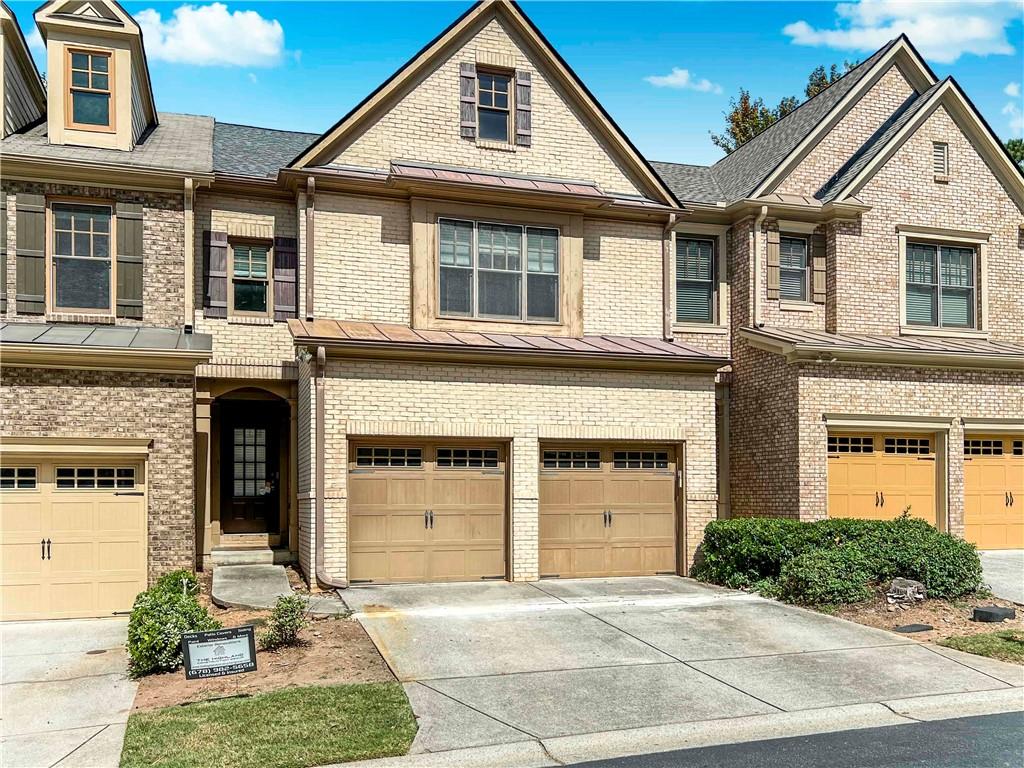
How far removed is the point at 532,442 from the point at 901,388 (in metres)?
7.57

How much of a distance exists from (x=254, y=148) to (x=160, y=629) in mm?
11759

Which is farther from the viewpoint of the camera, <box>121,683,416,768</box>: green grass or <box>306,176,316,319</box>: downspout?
<box>306,176,316,319</box>: downspout

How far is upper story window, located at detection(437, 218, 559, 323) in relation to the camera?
17500 millimetres

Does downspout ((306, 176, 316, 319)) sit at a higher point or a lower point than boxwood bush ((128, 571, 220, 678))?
higher

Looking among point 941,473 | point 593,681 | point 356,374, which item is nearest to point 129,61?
point 356,374

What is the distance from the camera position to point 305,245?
16750mm

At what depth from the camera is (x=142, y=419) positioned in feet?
47.6

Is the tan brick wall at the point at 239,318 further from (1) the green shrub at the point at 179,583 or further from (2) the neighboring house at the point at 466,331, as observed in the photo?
(1) the green shrub at the point at 179,583

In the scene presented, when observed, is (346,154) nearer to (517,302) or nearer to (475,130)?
(475,130)

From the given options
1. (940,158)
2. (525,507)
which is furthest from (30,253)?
(940,158)

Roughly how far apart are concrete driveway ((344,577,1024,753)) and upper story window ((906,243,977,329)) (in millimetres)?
9031

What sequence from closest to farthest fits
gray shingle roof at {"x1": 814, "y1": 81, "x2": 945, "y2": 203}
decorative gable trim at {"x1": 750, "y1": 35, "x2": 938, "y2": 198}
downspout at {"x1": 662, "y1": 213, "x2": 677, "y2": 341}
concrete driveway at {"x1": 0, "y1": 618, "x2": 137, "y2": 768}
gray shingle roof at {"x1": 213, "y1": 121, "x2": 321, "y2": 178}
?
concrete driveway at {"x1": 0, "y1": 618, "x2": 137, "y2": 768} < gray shingle roof at {"x1": 213, "y1": 121, "x2": 321, "y2": 178} < downspout at {"x1": 662, "y1": 213, "x2": 677, "y2": 341} < gray shingle roof at {"x1": 814, "y1": 81, "x2": 945, "y2": 203} < decorative gable trim at {"x1": 750, "y1": 35, "x2": 938, "y2": 198}

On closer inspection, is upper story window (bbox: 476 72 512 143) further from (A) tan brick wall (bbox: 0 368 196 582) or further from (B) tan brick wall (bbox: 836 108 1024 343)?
(A) tan brick wall (bbox: 0 368 196 582)

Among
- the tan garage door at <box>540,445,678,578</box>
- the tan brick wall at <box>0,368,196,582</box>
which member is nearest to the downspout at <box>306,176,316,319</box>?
the tan brick wall at <box>0,368,196,582</box>
